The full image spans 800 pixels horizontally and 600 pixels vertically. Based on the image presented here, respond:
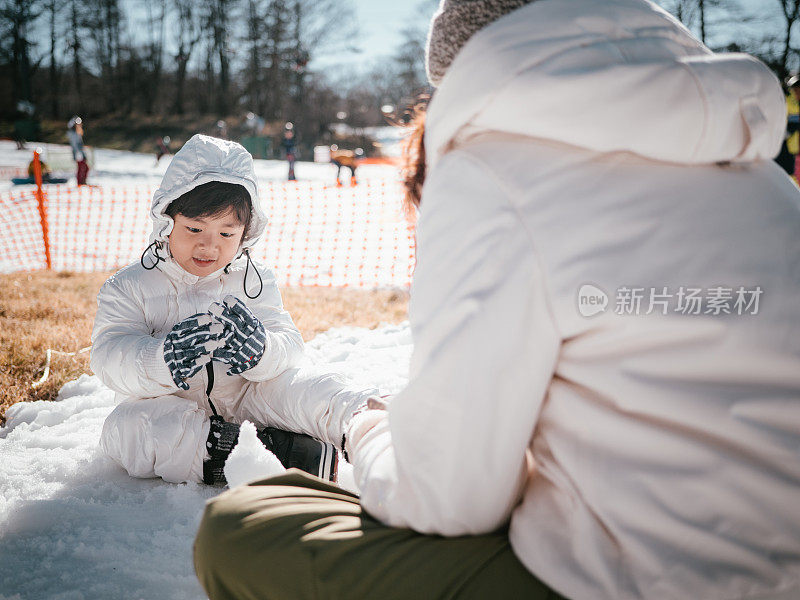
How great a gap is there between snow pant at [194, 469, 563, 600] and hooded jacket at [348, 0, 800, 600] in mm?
102

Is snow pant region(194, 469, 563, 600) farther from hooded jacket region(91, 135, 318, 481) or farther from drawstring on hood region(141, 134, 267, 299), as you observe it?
drawstring on hood region(141, 134, 267, 299)

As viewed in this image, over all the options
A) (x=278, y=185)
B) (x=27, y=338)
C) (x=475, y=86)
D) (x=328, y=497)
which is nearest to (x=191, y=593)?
(x=328, y=497)

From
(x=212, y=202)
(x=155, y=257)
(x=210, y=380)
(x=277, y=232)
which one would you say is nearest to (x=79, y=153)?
(x=277, y=232)

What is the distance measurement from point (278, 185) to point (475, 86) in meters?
15.6

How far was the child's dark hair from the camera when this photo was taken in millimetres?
2387

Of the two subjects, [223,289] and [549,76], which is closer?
[549,76]

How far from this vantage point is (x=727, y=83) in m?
0.90

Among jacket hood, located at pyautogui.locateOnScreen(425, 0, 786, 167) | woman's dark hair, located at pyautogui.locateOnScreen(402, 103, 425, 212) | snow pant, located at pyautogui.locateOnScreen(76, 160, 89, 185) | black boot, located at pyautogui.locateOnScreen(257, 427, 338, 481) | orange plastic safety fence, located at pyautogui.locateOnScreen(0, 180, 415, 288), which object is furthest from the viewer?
snow pant, located at pyautogui.locateOnScreen(76, 160, 89, 185)

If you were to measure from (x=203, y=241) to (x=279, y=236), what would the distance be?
21.6 ft

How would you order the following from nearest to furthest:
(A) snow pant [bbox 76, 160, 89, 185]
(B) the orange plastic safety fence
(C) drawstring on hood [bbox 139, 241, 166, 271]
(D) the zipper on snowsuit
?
(D) the zipper on snowsuit → (C) drawstring on hood [bbox 139, 241, 166, 271] → (B) the orange plastic safety fence → (A) snow pant [bbox 76, 160, 89, 185]

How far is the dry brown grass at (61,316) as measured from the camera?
300 cm

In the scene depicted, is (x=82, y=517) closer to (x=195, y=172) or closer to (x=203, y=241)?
(x=203, y=241)

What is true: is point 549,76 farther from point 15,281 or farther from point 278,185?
point 278,185

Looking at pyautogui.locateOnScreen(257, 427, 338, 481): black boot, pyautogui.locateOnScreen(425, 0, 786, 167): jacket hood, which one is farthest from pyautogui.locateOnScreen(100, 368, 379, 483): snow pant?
pyautogui.locateOnScreen(425, 0, 786, 167): jacket hood
